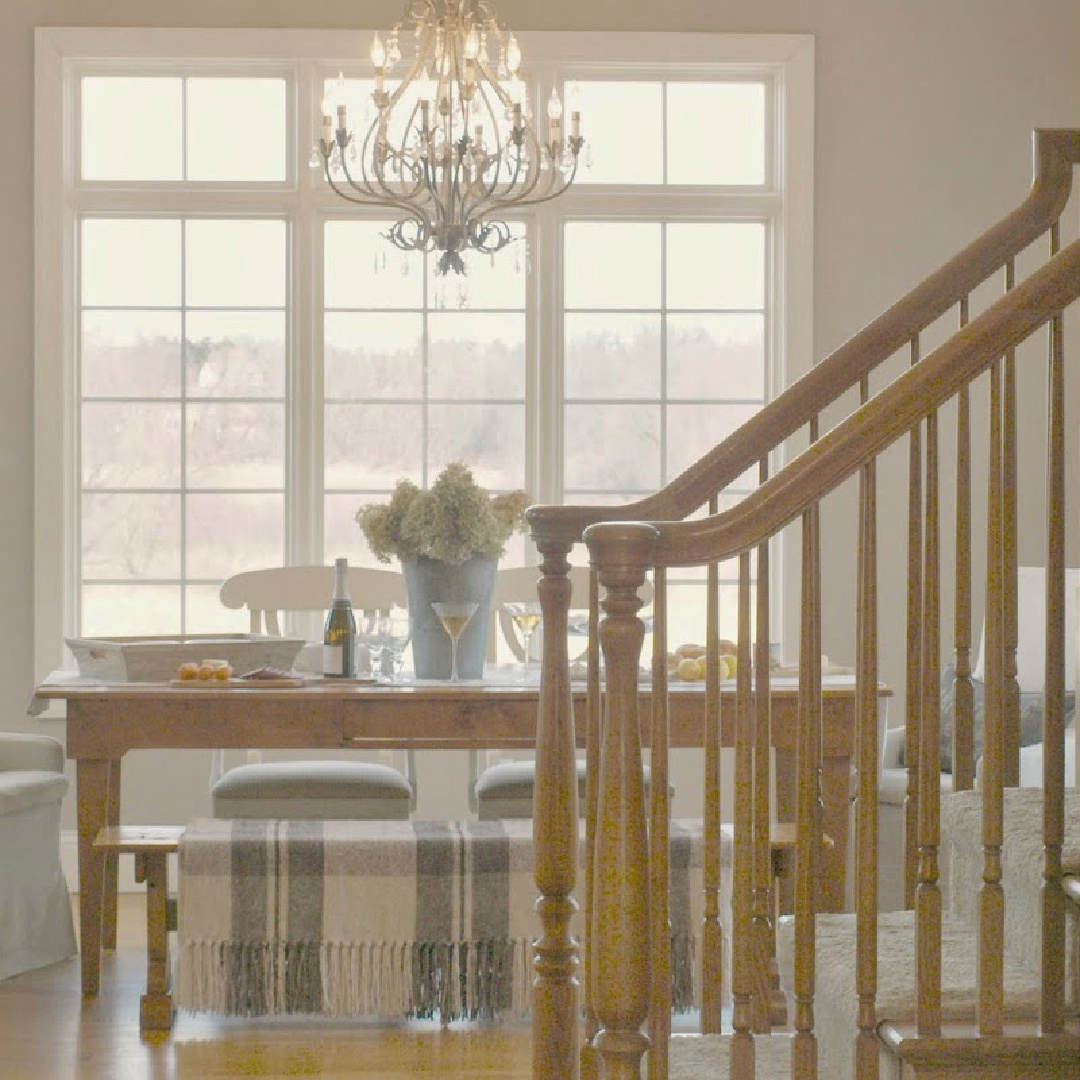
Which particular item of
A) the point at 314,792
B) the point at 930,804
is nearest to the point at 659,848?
the point at 930,804

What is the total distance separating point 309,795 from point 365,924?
84cm

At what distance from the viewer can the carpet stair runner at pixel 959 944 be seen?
2.30 m

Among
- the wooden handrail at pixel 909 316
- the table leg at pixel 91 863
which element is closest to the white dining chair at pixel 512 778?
the table leg at pixel 91 863

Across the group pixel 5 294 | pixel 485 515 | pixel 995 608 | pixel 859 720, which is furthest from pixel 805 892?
pixel 5 294

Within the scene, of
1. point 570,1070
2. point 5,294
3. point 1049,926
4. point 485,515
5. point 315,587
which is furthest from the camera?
point 5,294

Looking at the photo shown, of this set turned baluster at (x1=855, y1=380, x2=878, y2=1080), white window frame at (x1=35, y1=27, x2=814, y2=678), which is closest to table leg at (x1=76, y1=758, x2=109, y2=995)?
white window frame at (x1=35, y1=27, x2=814, y2=678)

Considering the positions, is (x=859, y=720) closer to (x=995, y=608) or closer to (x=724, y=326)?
(x=995, y=608)

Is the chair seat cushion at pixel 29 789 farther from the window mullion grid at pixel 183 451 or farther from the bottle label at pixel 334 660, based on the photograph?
the window mullion grid at pixel 183 451

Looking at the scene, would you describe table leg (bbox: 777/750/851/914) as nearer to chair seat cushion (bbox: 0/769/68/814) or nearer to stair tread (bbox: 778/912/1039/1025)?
stair tread (bbox: 778/912/1039/1025)

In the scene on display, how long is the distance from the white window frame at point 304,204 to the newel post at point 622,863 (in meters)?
3.91

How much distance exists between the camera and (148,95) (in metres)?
5.98

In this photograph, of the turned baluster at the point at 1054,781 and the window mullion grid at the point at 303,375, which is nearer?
the turned baluster at the point at 1054,781

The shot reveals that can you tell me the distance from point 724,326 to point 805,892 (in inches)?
160

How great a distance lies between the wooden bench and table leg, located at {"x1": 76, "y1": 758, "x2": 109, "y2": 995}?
148 mm
